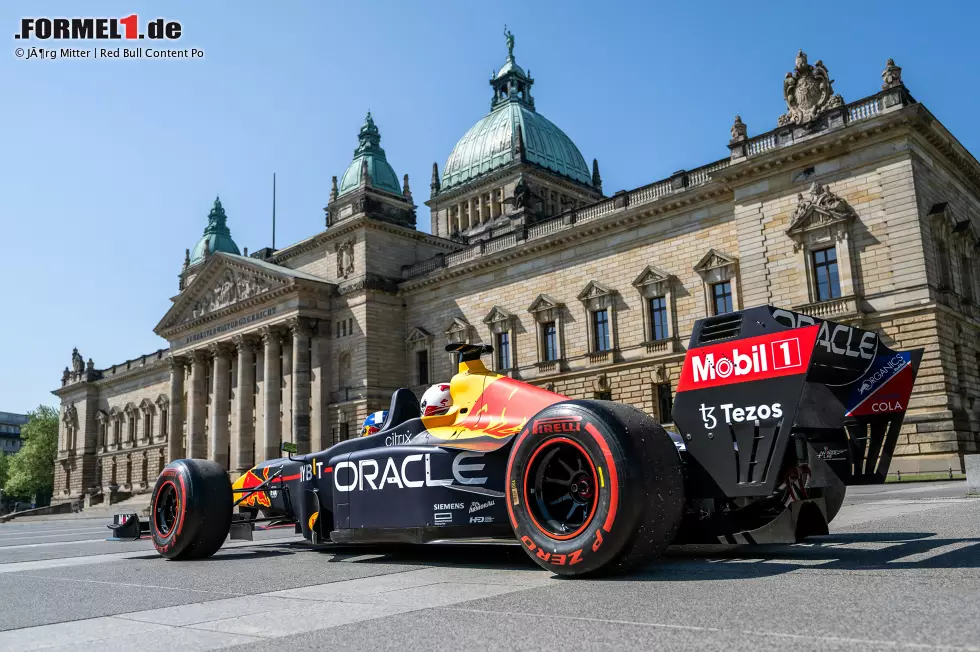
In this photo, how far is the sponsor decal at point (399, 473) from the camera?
25.6ft

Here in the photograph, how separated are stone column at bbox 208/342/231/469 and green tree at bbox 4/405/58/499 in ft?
154

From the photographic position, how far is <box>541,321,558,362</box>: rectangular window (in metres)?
40.8

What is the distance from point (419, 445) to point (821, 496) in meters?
4.02

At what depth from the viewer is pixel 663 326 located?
119ft

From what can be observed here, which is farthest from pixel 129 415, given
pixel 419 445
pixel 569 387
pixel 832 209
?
pixel 419 445

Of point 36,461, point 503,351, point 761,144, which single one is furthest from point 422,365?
point 36,461

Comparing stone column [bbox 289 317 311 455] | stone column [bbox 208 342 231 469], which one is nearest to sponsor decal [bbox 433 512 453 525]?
stone column [bbox 289 317 311 455]

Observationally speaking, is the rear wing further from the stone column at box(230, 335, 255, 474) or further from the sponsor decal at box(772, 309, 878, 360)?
the stone column at box(230, 335, 255, 474)

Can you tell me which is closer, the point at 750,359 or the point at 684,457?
the point at 750,359

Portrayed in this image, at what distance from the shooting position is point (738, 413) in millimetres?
6734

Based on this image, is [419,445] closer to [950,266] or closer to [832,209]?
[832,209]

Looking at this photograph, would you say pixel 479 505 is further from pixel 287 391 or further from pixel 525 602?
pixel 287 391

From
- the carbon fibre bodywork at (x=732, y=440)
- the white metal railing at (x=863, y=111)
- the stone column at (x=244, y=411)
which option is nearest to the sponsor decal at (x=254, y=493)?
the carbon fibre bodywork at (x=732, y=440)

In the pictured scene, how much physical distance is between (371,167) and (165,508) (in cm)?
4323
